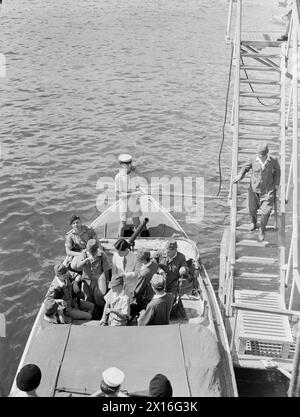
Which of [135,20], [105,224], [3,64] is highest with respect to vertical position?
[135,20]

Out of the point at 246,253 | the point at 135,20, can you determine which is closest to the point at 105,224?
the point at 246,253

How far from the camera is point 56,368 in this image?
754cm

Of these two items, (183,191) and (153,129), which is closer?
(183,191)

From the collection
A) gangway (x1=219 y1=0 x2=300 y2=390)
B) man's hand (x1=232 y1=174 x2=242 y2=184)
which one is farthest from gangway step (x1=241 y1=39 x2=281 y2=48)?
man's hand (x1=232 y1=174 x2=242 y2=184)

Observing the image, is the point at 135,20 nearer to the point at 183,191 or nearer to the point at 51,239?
the point at 183,191

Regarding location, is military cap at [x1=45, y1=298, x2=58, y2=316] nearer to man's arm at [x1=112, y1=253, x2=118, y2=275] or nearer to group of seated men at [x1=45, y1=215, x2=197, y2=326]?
group of seated men at [x1=45, y1=215, x2=197, y2=326]

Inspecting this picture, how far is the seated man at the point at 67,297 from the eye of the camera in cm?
963

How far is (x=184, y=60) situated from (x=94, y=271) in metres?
24.4

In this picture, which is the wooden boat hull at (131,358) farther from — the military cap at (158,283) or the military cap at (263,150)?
the military cap at (263,150)

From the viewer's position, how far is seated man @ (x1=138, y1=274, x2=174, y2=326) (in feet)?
28.8

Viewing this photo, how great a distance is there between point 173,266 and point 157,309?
174 centimetres

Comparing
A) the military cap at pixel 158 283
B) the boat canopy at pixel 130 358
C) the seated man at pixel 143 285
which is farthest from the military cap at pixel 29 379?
the seated man at pixel 143 285

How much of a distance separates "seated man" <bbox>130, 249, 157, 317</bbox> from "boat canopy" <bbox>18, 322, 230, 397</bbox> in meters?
1.32

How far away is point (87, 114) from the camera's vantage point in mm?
25219
